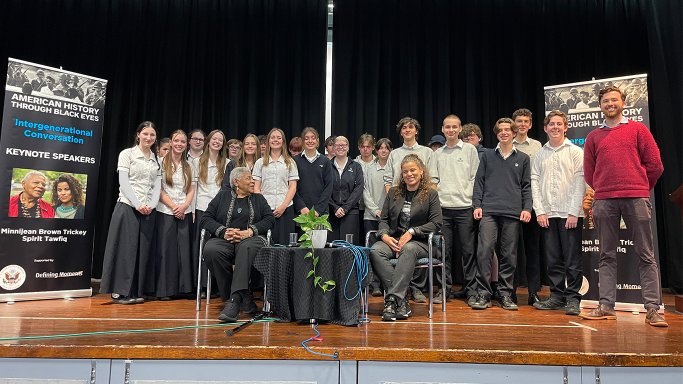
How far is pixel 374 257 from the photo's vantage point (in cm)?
321

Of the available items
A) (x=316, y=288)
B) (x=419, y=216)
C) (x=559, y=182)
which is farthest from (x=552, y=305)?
(x=316, y=288)

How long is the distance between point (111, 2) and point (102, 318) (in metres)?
4.40

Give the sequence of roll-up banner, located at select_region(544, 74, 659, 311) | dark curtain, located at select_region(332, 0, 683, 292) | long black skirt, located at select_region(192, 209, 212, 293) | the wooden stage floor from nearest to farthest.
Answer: the wooden stage floor, roll-up banner, located at select_region(544, 74, 659, 311), long black skirt, located at select_region(192, 209, 212, 293), dark curtain, located at select_region(332, 0, 683, 292)

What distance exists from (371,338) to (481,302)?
1.49 metres

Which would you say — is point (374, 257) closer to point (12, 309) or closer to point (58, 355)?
point (58, 355)

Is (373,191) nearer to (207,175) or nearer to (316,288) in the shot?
(207,175)

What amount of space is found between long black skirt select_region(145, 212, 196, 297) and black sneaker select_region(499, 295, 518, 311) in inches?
106

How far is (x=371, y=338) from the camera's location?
7.89 ft

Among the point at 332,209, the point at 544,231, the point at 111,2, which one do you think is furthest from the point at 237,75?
the point at 544,231

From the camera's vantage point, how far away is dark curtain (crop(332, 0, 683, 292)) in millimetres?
5527

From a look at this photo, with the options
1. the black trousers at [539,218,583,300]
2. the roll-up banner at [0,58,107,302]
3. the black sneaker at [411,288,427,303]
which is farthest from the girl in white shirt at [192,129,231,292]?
the black trousers at [539,218,583,300]

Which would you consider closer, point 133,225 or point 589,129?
point 133,225

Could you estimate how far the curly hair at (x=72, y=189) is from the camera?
410 cm

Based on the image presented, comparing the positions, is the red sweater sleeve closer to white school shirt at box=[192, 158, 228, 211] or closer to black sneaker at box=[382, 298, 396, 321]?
black sneaker at box=[382, 298, 396, 321]
